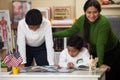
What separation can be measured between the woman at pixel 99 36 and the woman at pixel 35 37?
7.4 inches

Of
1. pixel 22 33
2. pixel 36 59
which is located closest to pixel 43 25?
pixel 22 33

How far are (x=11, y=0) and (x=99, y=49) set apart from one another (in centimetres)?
222

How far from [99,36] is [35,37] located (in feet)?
2.32

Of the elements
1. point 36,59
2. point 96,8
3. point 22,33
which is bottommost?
point 36,59

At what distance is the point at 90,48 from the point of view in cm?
339

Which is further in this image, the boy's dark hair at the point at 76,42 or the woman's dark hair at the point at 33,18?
the boy's dark hair at the point at 76,42

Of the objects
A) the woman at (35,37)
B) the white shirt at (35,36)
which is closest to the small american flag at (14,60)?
the woman at (35,37)

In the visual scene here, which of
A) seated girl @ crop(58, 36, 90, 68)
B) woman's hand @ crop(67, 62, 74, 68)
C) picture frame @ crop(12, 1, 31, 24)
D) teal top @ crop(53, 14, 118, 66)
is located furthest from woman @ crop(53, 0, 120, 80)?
picture frame @ crop(12, 1, 31, 24)

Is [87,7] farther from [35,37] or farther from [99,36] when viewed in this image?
[35,37]

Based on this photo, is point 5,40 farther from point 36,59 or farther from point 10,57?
point 10,57

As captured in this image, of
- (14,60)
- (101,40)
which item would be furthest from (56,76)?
(101,40)

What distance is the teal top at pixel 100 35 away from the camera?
3.01 m

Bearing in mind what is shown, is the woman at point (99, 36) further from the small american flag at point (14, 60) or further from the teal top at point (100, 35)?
the small american flag at point (14, 60)

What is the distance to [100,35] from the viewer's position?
3016 mm
